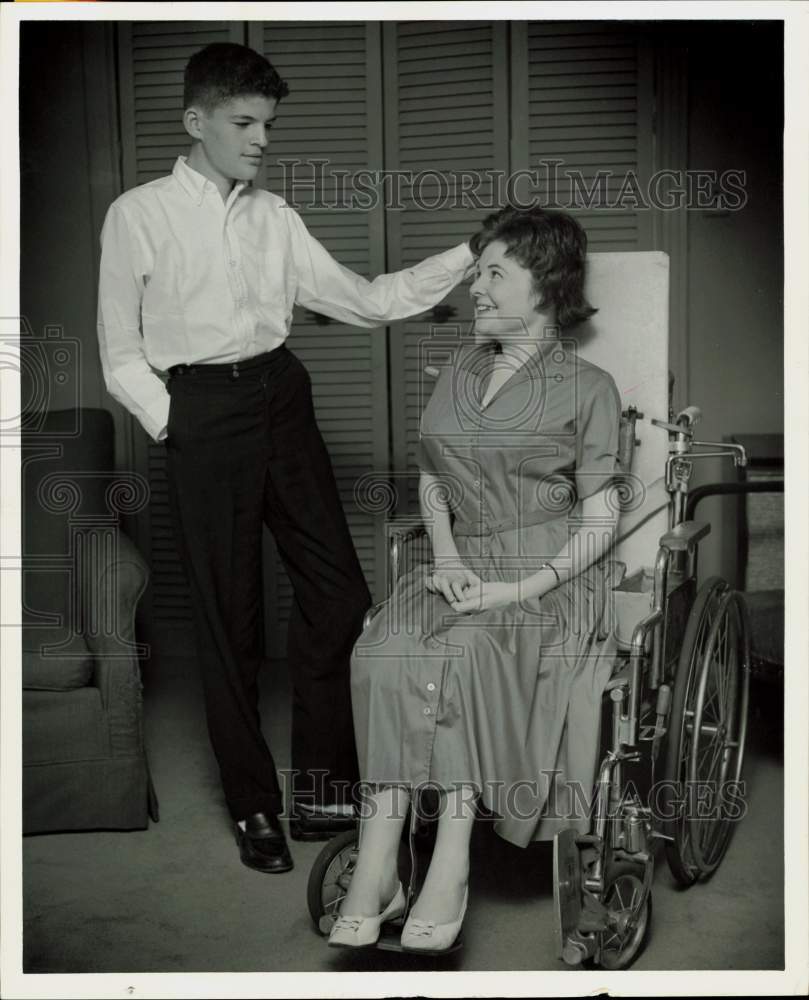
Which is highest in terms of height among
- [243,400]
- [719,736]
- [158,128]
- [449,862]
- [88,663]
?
[158,128]

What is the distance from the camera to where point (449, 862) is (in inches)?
80.0

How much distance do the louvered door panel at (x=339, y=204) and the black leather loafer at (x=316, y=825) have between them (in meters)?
0.47

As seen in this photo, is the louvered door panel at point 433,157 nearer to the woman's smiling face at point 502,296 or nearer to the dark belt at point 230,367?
the woman's smiling face at point 502,296

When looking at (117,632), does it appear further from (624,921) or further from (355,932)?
(624,921)

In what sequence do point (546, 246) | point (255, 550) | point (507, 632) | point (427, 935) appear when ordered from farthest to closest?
point (255, 550)
point (546, 246)
point (507, 632)
point (427, 935)

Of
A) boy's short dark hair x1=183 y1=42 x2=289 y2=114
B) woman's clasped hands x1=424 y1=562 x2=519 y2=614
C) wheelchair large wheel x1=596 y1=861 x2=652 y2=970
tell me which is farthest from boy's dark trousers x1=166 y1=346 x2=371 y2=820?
wheelchair large wheel x1=596 y1=861 x2=652 y2=970

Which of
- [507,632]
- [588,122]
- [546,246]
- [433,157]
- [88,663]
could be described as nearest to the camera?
[507,632]

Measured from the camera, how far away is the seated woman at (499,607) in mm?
2059

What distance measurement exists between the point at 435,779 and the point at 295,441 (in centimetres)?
68

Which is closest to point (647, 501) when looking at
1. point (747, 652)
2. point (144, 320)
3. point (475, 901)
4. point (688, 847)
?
point (747, 652)

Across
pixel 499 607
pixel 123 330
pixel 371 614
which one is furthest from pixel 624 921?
pixel 123 330

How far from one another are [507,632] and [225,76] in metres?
1.08

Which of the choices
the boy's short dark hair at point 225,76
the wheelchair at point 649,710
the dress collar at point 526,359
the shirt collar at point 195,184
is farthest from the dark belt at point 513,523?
the boy's short dark hair at point 225,76

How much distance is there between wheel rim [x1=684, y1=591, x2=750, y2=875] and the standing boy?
65cm
